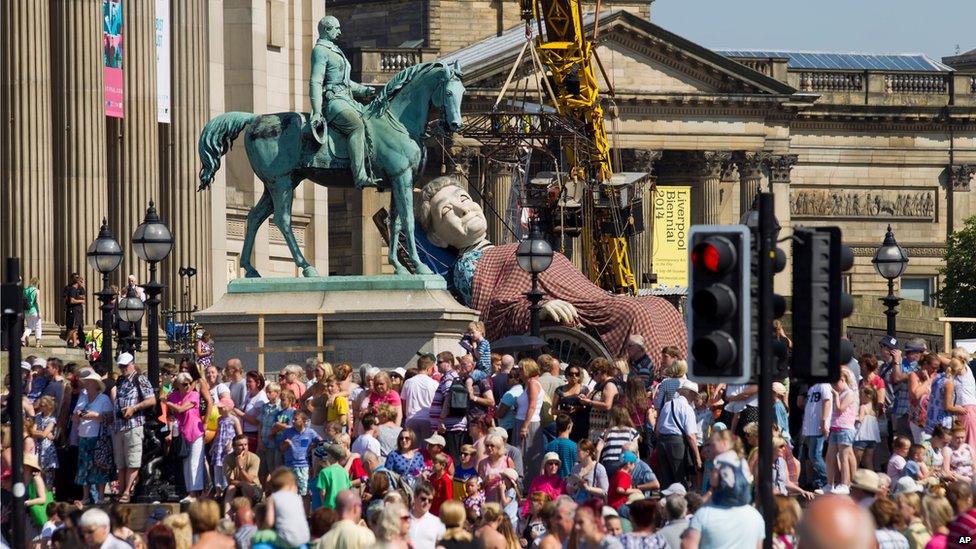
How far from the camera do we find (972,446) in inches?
999

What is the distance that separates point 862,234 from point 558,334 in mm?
71568

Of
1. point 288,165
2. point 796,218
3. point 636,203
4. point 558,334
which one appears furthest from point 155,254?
point 796,218

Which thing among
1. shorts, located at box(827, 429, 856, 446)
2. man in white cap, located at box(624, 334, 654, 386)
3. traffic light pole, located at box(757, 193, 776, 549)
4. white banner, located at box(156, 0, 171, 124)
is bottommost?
shorts, located at box(827, 429, 856, 446)

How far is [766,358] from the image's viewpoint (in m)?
16.0

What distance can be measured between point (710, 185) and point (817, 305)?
86531mm

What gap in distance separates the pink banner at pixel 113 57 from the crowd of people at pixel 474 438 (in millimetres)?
14535

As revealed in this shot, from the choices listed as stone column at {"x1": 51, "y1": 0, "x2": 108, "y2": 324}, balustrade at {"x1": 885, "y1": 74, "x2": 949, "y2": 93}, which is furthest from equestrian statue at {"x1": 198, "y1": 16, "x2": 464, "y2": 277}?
balustrade at {"x1": 885, "y1": 74, "x2": 949, "y2": 93}

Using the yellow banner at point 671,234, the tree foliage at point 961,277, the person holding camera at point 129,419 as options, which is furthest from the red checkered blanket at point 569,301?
the tree foliage at point 961,277

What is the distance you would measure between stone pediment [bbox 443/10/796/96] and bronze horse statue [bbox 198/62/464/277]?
2691 inches

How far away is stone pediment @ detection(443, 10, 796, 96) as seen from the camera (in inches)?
3910

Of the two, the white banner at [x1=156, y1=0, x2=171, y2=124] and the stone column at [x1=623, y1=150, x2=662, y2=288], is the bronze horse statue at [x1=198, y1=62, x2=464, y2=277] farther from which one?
the stone column at [x1=623, y1=150, x2=662, y2=288]

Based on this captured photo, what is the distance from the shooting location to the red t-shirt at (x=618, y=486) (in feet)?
70.5

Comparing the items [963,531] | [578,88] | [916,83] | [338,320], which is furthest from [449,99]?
[916,83]

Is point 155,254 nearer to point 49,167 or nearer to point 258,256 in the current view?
point 49,167
